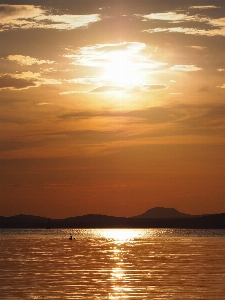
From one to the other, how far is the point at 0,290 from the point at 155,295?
8.41 meters

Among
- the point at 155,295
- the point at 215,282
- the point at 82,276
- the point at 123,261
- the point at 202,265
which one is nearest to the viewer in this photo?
the point at 155,295

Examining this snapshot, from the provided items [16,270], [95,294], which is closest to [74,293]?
[95,294]

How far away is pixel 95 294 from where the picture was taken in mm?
35594

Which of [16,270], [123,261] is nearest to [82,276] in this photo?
A: [16,270]

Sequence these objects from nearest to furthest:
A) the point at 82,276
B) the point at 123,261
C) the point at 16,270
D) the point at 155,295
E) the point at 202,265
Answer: the point at 155,295 < the point at 82,276 < the point at 16,270 < the point at 202,265 < the point at 123,261

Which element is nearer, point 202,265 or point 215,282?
point 215,282

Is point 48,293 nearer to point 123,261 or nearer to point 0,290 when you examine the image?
point 0,290

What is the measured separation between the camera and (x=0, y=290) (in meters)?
36.8

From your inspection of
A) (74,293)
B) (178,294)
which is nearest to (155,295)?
(178,294)

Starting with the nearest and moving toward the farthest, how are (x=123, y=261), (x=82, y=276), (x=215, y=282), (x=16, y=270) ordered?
(x=215, y=282) → (x=82, y=276) → (x=16, y=270) → (x=123, y=261)

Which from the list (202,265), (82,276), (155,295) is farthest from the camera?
(202,265)

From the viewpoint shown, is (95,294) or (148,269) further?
(148,269)

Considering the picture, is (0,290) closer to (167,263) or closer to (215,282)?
(215,282)

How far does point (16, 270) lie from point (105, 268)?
6717 millimetres
